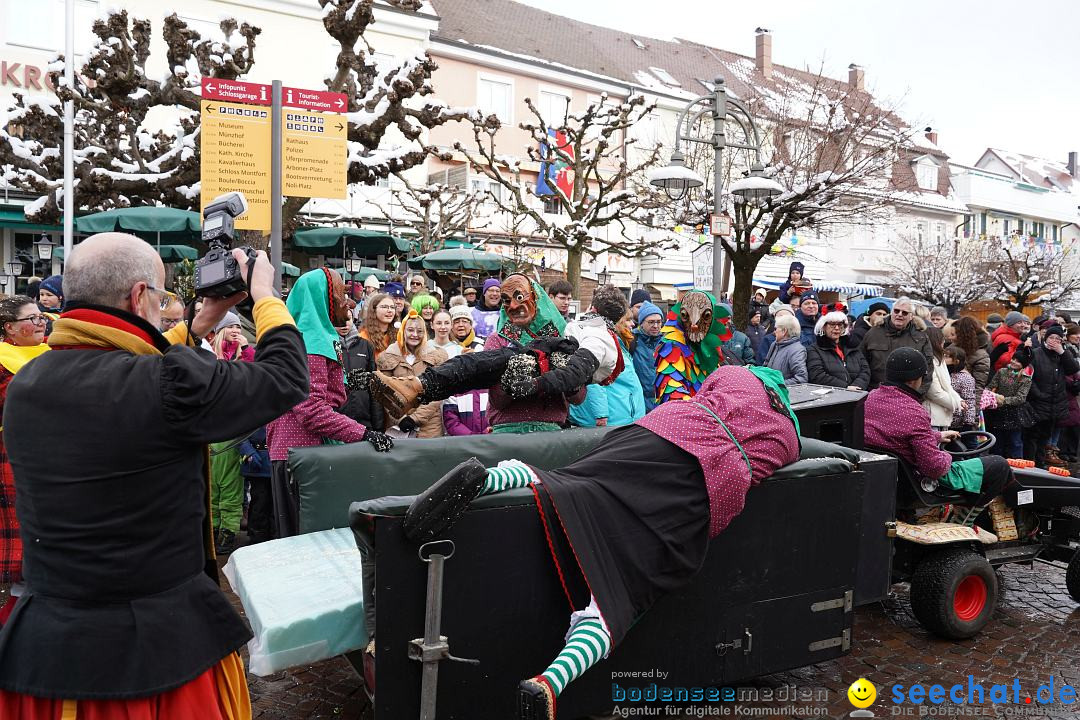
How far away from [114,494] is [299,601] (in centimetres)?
138

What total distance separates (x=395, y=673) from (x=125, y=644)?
3.60 feet

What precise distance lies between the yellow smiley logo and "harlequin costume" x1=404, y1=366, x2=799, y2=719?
2.91ft

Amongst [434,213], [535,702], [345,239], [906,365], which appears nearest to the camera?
[535,702]

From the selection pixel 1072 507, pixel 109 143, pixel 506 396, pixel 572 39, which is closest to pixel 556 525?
pixel 506 396

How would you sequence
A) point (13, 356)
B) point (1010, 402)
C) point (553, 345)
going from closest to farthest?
point (13, 356) → point (553, 345) → point (1010, 402)

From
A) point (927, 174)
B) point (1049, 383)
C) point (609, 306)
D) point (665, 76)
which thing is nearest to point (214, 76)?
point (609, 306)

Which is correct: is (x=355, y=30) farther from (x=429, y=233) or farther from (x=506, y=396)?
(x=429, y=233)

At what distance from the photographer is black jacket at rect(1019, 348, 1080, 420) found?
1027cm

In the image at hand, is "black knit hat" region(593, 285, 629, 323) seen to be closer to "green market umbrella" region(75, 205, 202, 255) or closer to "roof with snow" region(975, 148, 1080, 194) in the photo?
"green market umbrella" region(75, 205, 202, 255)

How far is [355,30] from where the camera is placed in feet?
35.5

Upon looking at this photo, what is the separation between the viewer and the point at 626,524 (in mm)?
3275

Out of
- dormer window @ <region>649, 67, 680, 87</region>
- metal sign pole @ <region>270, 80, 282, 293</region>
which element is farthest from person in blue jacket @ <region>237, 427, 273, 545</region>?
dormer window @ <region>649, 67, 680, 87</region>

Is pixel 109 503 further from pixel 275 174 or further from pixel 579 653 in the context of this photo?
pixel 275 174

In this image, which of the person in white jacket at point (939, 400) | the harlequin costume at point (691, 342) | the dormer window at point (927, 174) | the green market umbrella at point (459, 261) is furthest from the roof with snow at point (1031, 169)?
the harlequin costume at point (691, 342)
